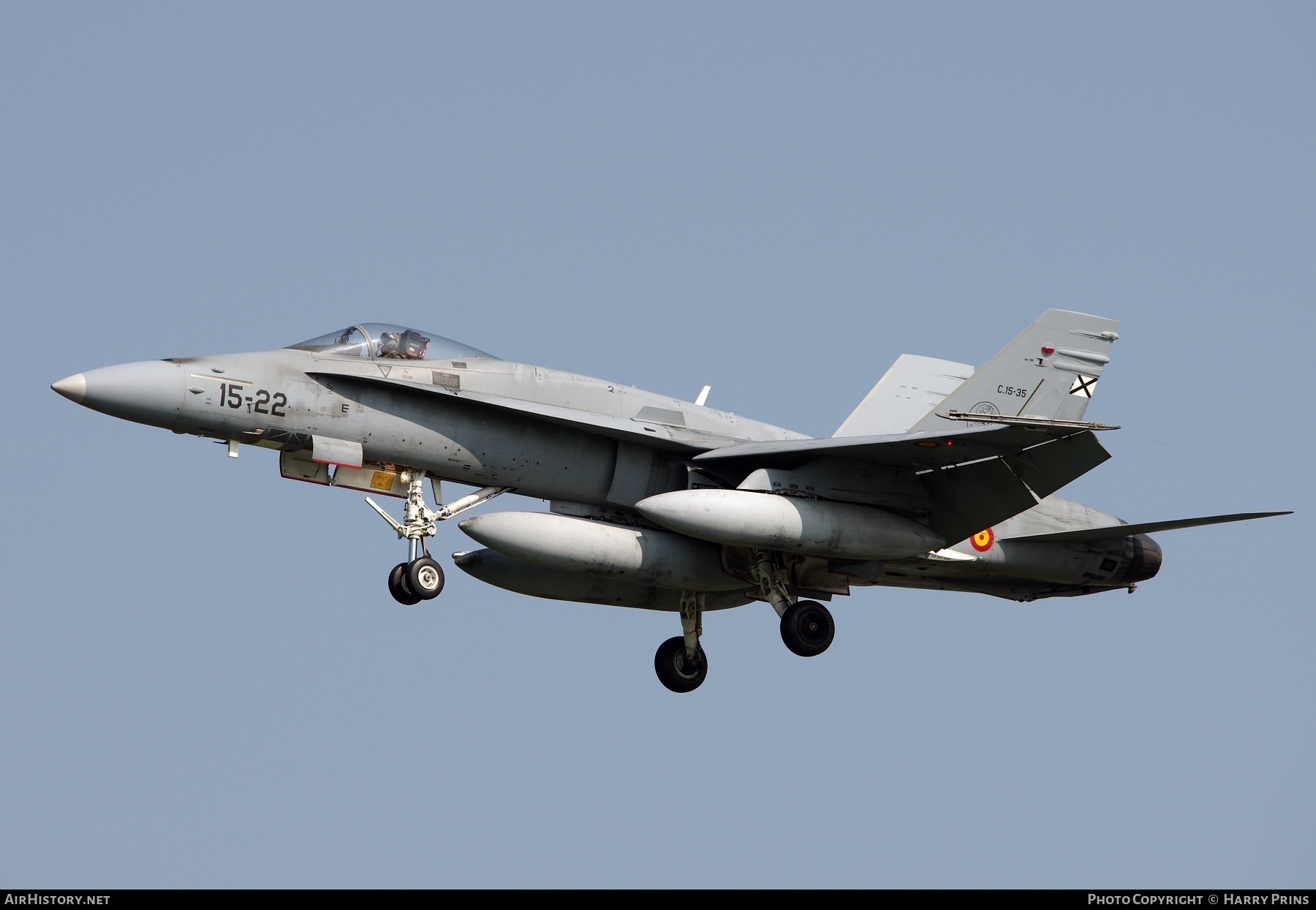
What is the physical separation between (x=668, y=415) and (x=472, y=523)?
2789 millimetres

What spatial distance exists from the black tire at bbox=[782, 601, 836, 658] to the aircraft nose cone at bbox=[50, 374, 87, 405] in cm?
777

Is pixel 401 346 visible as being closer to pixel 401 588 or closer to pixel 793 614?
pixel 401 588

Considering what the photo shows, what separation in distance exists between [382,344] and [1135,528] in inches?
335

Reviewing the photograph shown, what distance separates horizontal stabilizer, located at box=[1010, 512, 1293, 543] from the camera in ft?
56.5

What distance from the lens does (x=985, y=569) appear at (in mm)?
19500

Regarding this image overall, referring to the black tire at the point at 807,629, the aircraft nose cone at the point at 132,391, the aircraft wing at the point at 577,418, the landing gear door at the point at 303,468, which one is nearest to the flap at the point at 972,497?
the black tire at the point at 807,629

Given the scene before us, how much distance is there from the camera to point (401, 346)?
695 inches

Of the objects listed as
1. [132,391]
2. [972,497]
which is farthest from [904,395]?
[132,391]

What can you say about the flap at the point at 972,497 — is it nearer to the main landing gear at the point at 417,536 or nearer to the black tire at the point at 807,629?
the black tire at the point at 807,629

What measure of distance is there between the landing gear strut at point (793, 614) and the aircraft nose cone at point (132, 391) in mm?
6425

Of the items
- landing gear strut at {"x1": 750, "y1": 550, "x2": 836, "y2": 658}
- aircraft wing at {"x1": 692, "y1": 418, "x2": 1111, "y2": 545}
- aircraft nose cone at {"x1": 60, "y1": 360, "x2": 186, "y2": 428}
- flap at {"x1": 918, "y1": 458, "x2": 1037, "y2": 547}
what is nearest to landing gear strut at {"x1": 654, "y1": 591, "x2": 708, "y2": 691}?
landing gear strut at {"x1": 750, "y1": 550, "x2": 836, "y2": 658}
